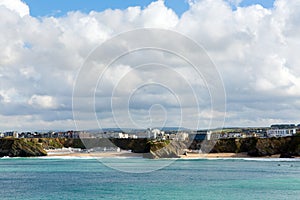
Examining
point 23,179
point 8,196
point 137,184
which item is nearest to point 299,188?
point 137,184

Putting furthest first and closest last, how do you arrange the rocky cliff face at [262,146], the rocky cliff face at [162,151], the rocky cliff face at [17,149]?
the rocky cliff face at [17,149] < the rocky cliff face at [162,151] < the rocky cliff face at [262,146]

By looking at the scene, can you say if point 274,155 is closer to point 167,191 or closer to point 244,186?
point 244,186

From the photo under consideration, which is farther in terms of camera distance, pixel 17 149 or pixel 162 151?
pixel 17 149

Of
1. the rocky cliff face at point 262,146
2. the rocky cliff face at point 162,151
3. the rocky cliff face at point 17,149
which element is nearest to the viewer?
the rocky cliff face at point 262,146

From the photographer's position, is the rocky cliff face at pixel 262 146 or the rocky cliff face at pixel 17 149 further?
the rocky cliff face at pixel 17 149

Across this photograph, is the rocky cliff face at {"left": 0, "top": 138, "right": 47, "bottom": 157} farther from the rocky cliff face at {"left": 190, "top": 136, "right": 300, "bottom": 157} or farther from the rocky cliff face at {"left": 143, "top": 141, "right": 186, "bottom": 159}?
the rocky cliff face at {"left": 190, "top": 136, "right": 300, "bottom": 157}

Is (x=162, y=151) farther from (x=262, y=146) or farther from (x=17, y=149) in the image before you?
(x=17, y=149)

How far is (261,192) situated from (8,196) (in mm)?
36055

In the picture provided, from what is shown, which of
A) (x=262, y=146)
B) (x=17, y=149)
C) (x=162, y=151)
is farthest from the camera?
(x=17, y=149)

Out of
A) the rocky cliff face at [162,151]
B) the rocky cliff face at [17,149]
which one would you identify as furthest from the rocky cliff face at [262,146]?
the rocky cliff face at [17,149]

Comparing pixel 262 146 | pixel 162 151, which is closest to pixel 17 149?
pixel 162 151

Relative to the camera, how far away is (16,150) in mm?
197000

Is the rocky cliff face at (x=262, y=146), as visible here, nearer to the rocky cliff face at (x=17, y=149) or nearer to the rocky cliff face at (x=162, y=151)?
the rocky cliff face at (x=162, y=151)

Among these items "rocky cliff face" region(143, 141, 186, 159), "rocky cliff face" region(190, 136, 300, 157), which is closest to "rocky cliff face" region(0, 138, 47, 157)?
"rocky cliff face" region(143, 141, 186, 159)
